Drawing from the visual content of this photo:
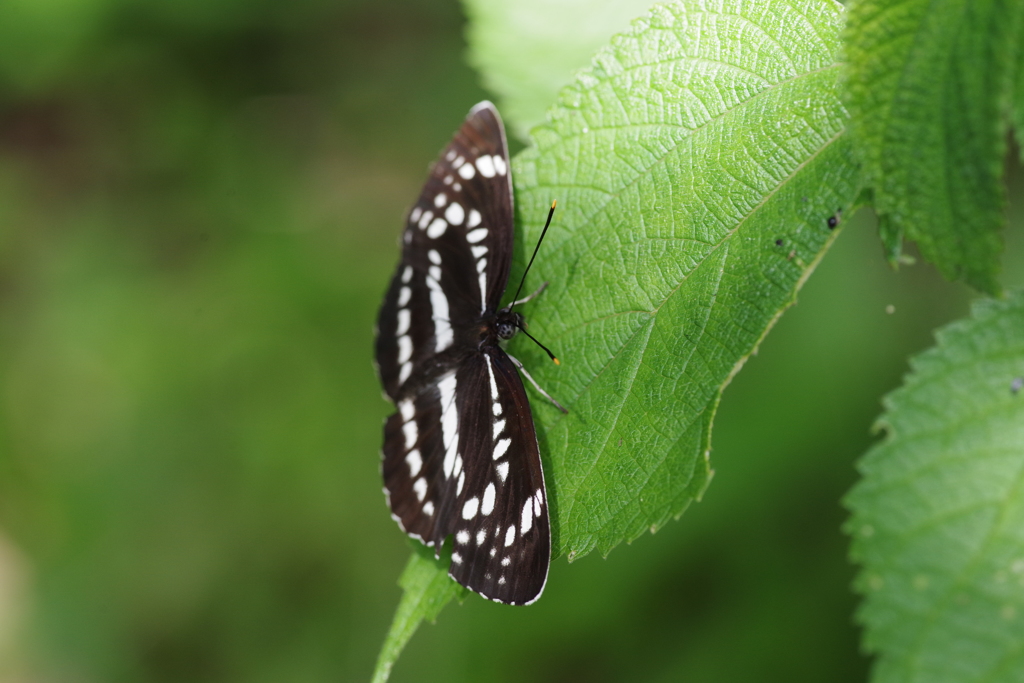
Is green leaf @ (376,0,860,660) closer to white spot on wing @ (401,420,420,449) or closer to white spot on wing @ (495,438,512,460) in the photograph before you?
white spot on wing @ (495,438,512,460)

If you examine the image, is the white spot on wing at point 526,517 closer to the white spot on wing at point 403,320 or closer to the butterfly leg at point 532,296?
the butterfly leg at point 532,296

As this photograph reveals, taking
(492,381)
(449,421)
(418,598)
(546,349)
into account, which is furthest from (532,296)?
(418,598)

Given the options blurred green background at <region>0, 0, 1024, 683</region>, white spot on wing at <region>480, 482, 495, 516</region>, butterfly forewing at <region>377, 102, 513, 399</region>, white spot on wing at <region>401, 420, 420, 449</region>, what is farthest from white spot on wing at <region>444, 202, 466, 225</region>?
blurred green background at <region>0, 0, 1024, 683</region>

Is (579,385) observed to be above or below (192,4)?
below

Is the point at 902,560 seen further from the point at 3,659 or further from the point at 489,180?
the point at 3,659

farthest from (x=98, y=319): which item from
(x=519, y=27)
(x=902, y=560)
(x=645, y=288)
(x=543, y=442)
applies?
(x=902, y=560)

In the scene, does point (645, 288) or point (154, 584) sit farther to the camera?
point (154, 584)

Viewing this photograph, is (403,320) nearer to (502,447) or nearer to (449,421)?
(449,421)

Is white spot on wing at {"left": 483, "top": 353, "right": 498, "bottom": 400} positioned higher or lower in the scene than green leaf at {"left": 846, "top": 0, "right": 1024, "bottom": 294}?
lower
